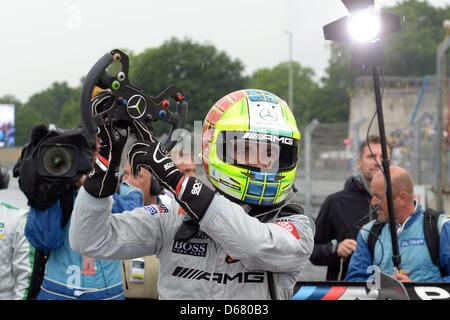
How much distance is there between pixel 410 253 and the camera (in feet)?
13.4

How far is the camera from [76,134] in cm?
327

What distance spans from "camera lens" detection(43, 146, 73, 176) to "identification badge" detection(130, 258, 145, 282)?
1.49m

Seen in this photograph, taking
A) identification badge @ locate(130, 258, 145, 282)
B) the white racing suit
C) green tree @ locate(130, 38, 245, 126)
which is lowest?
identification badge @ locate(130, 258, 145, 282)

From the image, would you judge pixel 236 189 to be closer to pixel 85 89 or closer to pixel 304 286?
pixel 85 89

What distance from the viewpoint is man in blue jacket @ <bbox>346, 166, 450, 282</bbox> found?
3.99 metres

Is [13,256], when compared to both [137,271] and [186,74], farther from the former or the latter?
[186,74]

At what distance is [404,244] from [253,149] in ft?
6.67

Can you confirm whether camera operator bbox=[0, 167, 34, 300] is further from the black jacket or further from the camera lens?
the black jacket

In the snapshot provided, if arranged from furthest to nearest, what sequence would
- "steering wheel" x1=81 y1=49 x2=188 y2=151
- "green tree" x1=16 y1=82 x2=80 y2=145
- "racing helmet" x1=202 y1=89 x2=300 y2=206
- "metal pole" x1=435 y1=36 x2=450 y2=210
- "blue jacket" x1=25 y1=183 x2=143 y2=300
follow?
"metal pole" x1=435 y1=36 x2=450 y2=210, "green tree" x1=16 y1=82 x2=80 y2=145, "blue jacket" x1=25 y1=183 x2=143 y2=300, "racing helmet" x1=202 y1=89 x2=300 y2=206, "steering wheel" x1=81 y1=49 x2=188 y2=151

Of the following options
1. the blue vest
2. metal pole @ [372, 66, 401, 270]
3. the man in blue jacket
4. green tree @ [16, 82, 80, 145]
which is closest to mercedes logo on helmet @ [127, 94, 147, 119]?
metal pole @ [372, 66, 401, 270]

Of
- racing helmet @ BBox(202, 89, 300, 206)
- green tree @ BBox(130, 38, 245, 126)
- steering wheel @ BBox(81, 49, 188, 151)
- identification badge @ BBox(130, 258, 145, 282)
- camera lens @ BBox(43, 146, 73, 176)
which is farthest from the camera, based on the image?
identification badge @ BBox(130, 258, 145, 282)

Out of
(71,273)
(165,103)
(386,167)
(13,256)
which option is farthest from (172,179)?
(13,256)

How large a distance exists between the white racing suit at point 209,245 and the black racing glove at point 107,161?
0.04 m
